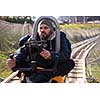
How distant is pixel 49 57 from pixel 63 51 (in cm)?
12

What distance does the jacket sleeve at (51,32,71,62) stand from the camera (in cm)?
360

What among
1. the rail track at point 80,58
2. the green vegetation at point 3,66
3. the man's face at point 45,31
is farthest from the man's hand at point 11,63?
the rail track at point 80,58

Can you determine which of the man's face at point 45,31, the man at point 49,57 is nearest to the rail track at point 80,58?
the man at point 49,57

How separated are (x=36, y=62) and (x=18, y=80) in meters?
0.21

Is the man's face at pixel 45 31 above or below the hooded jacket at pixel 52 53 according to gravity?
above

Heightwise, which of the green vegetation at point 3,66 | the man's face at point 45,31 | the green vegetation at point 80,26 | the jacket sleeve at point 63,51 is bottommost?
the green vegetation at point 3,66

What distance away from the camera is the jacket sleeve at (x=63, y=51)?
3.60 metres

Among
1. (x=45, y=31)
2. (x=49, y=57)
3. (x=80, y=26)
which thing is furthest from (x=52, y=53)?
(x=80, y=26)

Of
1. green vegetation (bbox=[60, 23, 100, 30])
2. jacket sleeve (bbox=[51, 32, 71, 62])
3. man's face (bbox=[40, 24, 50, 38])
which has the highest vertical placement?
green vegetation (bbox=[60, 23, 100, 30])

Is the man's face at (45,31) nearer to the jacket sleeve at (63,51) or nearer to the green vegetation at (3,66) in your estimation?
the jacket sleeve at (63,51)

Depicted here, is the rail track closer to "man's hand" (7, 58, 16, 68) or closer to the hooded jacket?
the hooded jacket

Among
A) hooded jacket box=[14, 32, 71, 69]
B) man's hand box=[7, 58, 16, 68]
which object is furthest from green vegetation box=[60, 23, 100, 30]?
man's hand box=[7, 58, 16, 68]
